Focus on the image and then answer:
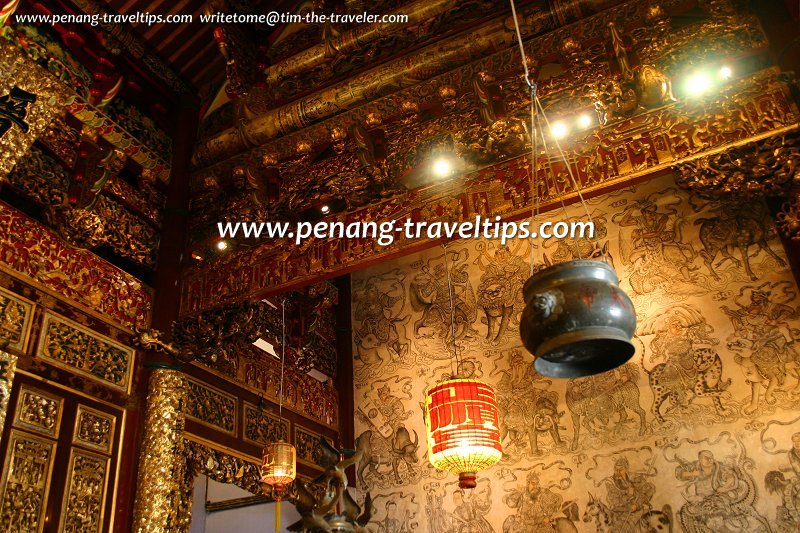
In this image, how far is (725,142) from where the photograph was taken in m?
3.11

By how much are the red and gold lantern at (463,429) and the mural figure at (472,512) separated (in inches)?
32.7

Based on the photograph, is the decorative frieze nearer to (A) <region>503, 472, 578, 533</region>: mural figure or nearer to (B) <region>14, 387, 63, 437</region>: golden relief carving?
(B) <region>14, 387, 63, 437</region>: golden relief carving

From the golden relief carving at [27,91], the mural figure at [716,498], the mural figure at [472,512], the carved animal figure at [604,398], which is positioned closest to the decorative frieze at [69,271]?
the golden relief carving at [27,91]

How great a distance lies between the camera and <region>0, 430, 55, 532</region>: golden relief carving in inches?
109

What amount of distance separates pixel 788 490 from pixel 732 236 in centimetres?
167

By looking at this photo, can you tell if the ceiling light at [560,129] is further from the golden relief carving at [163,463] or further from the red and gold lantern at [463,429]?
the golden relief carving at [163,463]

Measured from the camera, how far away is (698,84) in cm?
323

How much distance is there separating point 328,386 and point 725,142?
3502 millimetres

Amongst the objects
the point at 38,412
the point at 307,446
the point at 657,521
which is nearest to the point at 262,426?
the point at 307,446

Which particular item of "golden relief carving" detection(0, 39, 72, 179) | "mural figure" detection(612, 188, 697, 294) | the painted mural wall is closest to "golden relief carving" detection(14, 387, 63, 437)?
"golden relief carving" detection(0, 39, 72, 179)

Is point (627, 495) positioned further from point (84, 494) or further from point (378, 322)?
point (84, 494)

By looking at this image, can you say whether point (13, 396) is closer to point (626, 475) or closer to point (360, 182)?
point (360, 182)

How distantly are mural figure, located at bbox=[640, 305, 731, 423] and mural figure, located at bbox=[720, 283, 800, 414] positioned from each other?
149mm

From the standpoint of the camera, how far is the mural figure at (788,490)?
3.59 m
